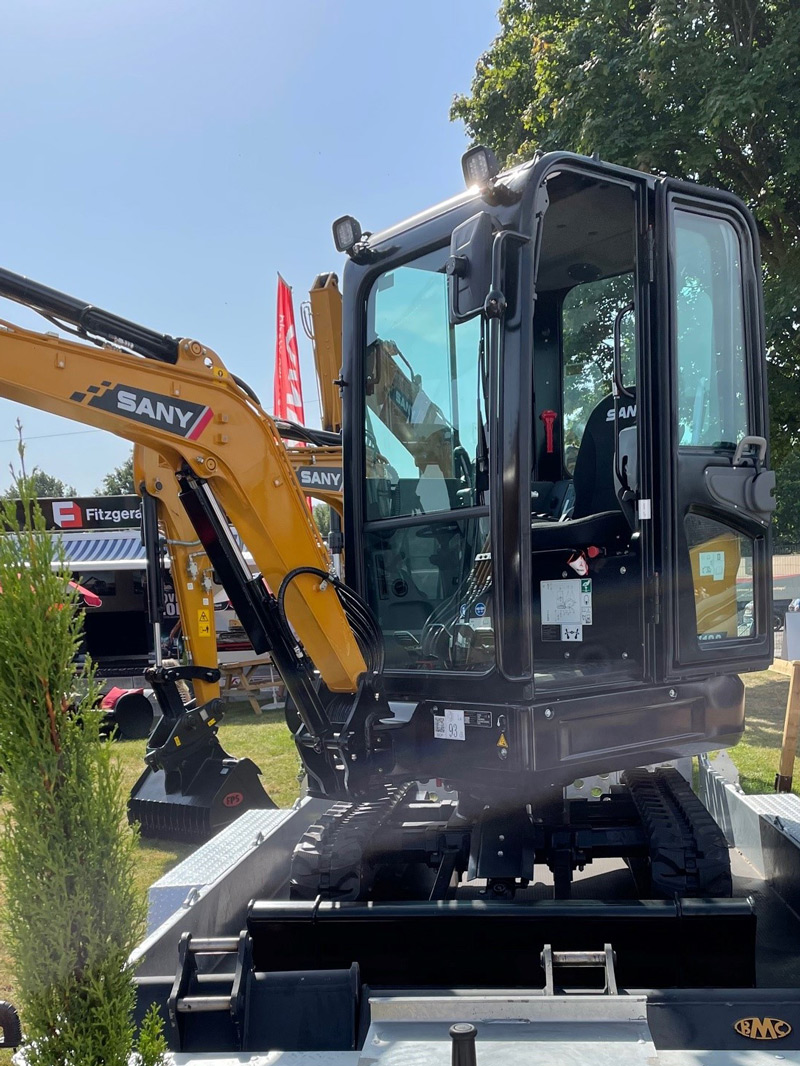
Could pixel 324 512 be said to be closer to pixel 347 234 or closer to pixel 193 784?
pixel 193 784

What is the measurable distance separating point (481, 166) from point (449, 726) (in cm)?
198

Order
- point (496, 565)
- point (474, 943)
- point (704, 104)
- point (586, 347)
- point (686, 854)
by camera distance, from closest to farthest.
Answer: point (474, 943), point (496, 565), point (686, 854), point (586, 347), point (704, 104)

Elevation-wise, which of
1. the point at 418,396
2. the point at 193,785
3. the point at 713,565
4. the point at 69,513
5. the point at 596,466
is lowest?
the point at 193,785

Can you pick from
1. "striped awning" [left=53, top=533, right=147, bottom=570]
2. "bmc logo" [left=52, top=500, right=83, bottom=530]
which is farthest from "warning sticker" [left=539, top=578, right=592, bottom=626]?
"bmc logo" [left=52, top=500, right=83, bottom=530]

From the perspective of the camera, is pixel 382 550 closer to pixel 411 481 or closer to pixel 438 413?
pixel 411 481

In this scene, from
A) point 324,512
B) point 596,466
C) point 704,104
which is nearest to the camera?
point 596,466

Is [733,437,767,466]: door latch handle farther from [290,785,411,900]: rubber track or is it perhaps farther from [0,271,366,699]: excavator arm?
[290,785,411,900]: rubber track

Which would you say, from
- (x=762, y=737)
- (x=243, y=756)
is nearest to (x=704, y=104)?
(x=762, y=737)

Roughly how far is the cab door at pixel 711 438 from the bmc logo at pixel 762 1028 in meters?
1.32

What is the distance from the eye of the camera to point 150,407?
3980 millimetres

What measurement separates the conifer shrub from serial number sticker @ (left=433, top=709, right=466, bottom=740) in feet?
5.15

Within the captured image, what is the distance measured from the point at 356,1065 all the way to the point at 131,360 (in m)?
2.74

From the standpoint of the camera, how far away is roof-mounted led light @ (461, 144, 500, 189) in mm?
3328

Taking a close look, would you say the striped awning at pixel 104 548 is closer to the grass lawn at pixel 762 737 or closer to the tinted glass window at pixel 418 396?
the grass lawn at pixel 762 737
